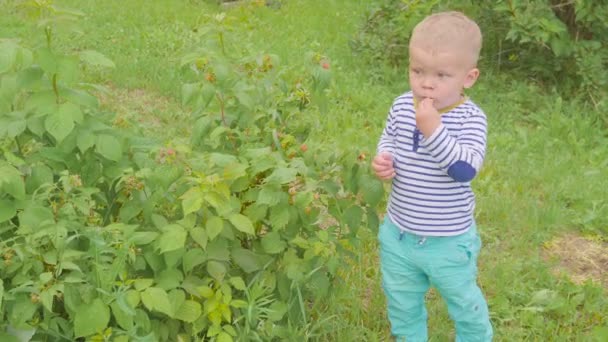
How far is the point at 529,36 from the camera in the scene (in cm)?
636

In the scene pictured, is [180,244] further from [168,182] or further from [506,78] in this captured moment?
[506,78]

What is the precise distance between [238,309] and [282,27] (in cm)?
580

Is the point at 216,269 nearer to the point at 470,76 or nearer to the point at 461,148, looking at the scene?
the point at 461,148

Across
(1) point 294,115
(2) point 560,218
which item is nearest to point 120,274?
(1) point 294,115

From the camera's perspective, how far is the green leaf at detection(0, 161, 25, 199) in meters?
2.60

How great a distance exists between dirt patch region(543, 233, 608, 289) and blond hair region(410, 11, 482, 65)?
6.00 ft

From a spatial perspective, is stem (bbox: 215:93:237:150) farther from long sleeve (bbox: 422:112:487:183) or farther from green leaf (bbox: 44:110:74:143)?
long sleeve (bbox: 422:112:487:183)

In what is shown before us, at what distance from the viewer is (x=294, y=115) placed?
322cm

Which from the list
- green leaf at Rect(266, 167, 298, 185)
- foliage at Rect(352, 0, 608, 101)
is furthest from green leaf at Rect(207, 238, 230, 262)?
foliage at Rect(352, 0, 608, 101)

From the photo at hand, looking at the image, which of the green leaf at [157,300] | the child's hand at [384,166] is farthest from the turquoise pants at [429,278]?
the green leaf at [157,300]

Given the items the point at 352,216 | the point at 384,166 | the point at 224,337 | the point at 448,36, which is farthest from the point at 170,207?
the point at 448,36

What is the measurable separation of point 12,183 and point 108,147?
35 centimetres

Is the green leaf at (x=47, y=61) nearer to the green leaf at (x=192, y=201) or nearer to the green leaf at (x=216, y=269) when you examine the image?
the green leaf at (x=192, y=201)

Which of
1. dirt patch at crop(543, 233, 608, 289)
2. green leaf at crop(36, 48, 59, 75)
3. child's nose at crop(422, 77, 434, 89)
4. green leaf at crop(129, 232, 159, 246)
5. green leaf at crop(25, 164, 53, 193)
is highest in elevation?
green leaf at crop(36, 48, 59, 75)
